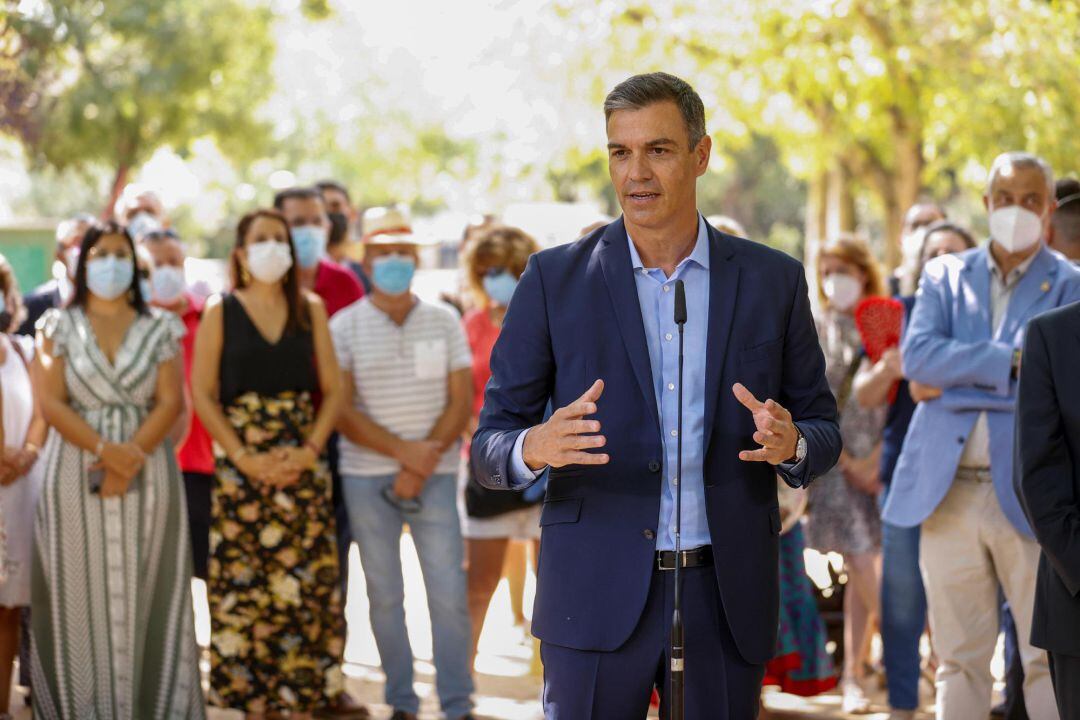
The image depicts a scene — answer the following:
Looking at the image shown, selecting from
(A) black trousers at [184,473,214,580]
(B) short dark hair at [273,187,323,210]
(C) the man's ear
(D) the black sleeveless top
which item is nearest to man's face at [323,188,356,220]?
(B) short dark hair at [273,187,323,210]

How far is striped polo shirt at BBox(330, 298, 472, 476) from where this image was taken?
8.23 metres

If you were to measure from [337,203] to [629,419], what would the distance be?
716 cm

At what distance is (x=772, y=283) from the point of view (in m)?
4.46

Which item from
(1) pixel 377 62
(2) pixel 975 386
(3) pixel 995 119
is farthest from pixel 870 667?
(1) pixel 377 62

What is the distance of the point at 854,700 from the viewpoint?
8.30 meters

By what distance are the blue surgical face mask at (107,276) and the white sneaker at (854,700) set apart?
426 centimetres

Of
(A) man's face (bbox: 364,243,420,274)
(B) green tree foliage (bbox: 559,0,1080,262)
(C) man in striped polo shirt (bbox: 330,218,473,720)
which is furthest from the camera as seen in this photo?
(B) green tree foliage (bbox: 559,0,1080,262)

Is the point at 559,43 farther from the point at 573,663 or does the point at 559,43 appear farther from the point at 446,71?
the point at 573,663

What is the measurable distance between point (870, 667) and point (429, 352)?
3237mm

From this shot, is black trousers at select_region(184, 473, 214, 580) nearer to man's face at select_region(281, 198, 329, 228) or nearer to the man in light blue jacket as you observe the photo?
man's face at select_region(281, 198, 329, 228)

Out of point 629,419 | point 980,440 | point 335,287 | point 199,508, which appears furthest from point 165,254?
point 629,419

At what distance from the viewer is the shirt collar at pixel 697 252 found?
448 cm

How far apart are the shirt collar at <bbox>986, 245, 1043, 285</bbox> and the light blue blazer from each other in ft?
0.05

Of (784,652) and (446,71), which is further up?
(446,71)
